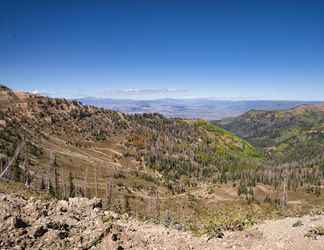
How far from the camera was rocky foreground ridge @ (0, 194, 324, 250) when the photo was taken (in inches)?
493

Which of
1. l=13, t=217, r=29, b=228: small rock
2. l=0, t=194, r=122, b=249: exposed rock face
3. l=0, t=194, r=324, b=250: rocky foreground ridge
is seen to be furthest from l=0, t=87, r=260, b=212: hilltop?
l=13, t=217, r=29, b=228: small rock

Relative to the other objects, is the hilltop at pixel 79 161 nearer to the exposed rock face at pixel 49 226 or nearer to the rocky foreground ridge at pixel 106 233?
the exposed rock face at pixel 49 226

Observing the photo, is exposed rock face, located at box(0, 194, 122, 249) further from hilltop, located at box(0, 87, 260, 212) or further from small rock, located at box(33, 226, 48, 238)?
hilltop, located at box(0, 87, 260, 212)

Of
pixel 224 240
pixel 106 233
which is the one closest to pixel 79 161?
pixel 106 233

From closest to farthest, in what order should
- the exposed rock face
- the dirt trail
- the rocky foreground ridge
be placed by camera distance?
the exposed rock face
the rocky foreground ridge
the dirt trail

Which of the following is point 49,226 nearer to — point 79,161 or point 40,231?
point 40,231

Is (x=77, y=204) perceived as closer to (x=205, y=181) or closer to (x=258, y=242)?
(x=258, y=242)

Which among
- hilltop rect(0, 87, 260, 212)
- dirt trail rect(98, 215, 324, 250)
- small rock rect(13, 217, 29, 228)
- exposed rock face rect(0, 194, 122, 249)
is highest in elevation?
small rock rect(13, 217, 29, 228)

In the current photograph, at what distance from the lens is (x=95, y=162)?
147625mm

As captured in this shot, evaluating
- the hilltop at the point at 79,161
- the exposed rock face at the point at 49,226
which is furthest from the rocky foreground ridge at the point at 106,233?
the hilltop at the point at 79,161

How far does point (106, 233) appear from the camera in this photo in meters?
13.9

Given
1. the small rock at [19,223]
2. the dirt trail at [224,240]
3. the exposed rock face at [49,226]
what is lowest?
the dirt trail at [224,240]

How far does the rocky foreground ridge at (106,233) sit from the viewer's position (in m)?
12.5

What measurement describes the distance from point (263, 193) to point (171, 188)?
5944cm
